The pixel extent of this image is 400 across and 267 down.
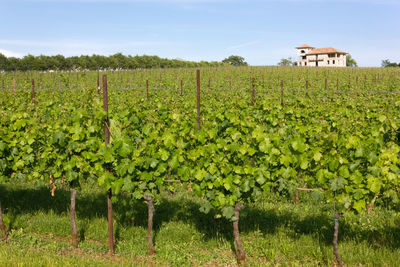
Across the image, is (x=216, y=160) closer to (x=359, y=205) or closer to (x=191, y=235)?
(x=191, y=235)

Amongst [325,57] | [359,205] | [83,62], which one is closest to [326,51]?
[325,57]

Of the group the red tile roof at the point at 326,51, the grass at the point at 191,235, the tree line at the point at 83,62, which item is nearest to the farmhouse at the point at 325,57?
the red tile roof at the point at 326,51

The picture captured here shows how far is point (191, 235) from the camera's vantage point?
501 cm

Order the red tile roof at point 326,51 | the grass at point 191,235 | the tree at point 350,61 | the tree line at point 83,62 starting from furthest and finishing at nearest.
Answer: the tree at point 350,61 → the red tile roof at point 326,51 → the tree line at point 83,62 → the grass at point 191,235

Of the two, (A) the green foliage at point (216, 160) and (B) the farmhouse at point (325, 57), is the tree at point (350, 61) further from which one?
(A) the green foliage at point (216, 160)

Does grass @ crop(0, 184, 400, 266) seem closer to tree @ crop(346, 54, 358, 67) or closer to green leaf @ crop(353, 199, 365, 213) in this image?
green leaf @ crop(353, 199, 365, 213)

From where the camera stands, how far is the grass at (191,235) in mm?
4312

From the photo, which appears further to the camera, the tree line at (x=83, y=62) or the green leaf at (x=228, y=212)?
the tree line at (x=83, y=62)

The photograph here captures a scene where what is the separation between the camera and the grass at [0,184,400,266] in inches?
170

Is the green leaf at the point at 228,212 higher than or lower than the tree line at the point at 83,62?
lower

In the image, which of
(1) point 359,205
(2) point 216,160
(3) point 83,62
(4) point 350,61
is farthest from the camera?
(4) point 350,61

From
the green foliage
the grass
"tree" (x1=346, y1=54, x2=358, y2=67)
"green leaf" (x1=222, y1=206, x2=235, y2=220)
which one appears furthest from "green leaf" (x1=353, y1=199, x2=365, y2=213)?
"tree" (x1=346, y1=54, x2=358, y2=67)

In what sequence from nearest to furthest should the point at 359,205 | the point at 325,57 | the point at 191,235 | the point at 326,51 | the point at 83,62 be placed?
the point at 359,205 → the point at 191,235 → the point at 83,62 → the point at 326,51 → the point at 325,57

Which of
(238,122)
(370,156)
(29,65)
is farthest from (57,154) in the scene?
(29,65)
